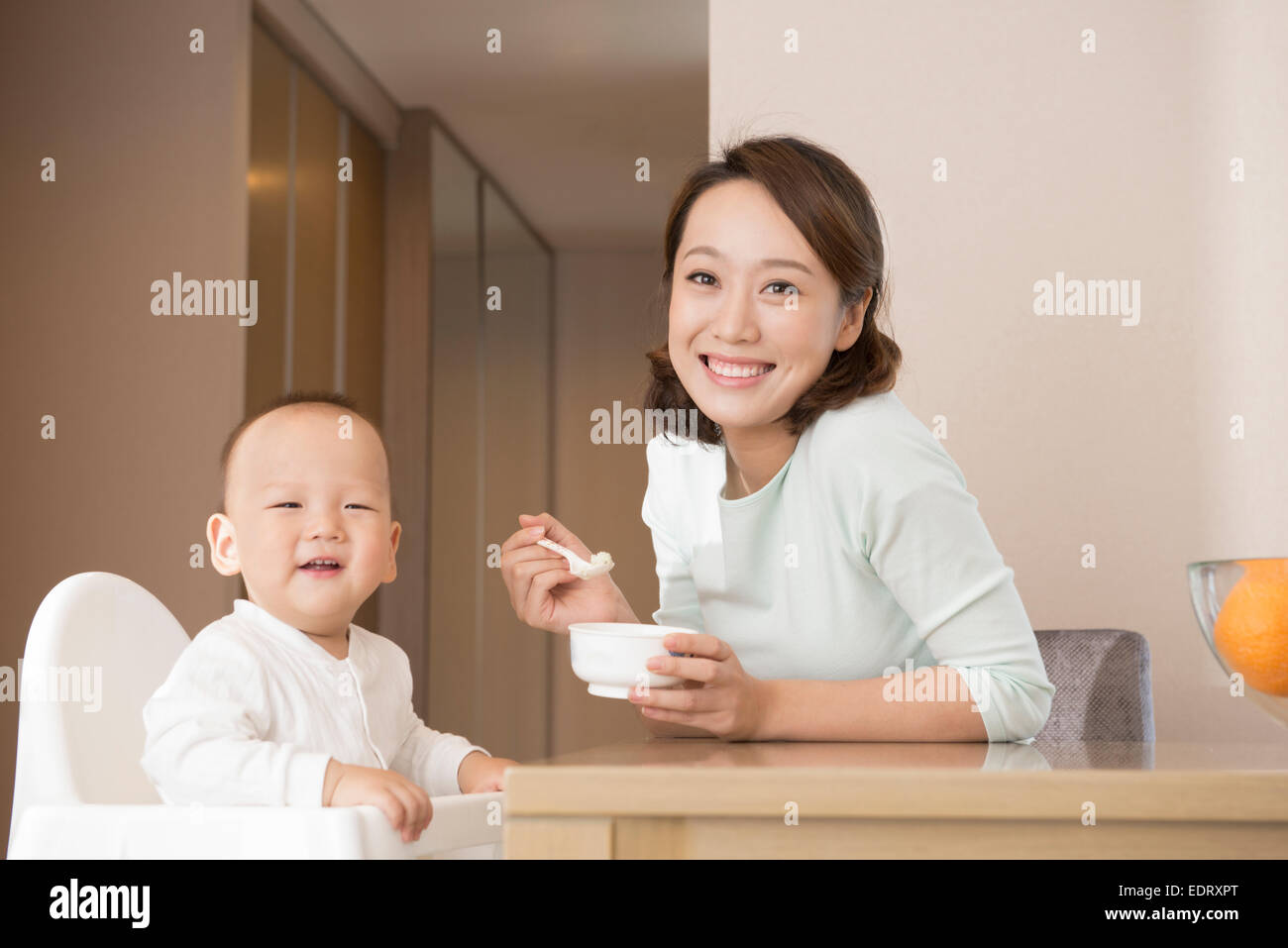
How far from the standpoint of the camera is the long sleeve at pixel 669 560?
1.42 metres

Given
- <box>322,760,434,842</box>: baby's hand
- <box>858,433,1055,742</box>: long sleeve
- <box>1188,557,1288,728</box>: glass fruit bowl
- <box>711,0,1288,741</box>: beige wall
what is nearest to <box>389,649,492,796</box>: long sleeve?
<box>322,760,434,842</box>: baby's hand

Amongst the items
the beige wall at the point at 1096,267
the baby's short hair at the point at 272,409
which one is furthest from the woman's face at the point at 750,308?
the beige wall at the point at 1096,267

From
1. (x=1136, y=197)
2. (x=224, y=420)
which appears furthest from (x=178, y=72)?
(x=1136, y=197)

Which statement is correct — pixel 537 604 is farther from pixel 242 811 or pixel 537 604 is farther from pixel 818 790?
pixel 818 790

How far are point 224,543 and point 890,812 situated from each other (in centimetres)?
87

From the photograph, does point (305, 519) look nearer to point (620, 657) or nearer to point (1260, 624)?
point (620, 657)

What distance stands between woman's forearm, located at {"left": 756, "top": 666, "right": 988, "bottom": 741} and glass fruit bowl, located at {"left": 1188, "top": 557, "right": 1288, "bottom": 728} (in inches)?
8.1

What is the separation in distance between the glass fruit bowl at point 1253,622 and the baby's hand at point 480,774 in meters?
0.69

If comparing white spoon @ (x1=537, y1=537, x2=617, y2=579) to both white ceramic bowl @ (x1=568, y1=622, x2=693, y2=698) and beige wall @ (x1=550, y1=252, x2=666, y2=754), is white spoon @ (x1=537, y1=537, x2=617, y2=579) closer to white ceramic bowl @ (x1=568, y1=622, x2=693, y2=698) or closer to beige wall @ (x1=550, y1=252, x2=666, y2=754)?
white ceramic bowl @ (x1=568, y1=622, x2=693, y2=698)

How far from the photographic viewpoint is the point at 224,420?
3080mm

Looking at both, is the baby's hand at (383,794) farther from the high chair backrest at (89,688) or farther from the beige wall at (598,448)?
the beige wall at (598,448)

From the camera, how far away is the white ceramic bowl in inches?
34.6

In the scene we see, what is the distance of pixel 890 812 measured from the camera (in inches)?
23.4

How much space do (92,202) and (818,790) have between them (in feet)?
10.3
